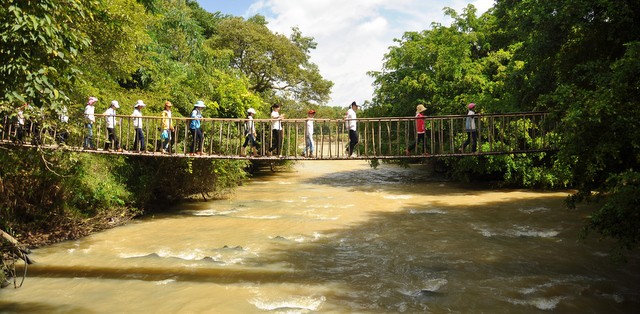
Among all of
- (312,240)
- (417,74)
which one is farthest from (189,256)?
(417,74)

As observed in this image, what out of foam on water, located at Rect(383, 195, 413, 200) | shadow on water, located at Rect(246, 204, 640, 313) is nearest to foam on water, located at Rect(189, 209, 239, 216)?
shadow on water, located at Rect(246, 204, 640, 313)

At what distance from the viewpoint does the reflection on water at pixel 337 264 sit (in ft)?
21.1

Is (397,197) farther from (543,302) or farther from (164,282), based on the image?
(164,282)

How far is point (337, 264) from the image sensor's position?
8297 mm

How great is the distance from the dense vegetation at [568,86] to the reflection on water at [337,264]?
1174mm

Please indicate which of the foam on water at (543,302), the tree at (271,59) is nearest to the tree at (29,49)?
the foam on water at (543,302)

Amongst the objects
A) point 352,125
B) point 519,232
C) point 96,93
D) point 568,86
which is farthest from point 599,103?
point 96,93

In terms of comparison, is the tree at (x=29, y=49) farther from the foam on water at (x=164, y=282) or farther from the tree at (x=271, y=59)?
the tree at (x=271, y=59)

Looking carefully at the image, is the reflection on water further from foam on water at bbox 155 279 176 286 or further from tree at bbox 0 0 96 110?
tree at bbox 0 0 96 110

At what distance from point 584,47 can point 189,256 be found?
7952mm

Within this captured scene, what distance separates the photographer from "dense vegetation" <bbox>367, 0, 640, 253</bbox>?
5.01 metres

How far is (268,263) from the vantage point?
8.35m

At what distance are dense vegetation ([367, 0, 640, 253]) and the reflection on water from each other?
1.17 m

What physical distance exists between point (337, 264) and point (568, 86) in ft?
15.5
